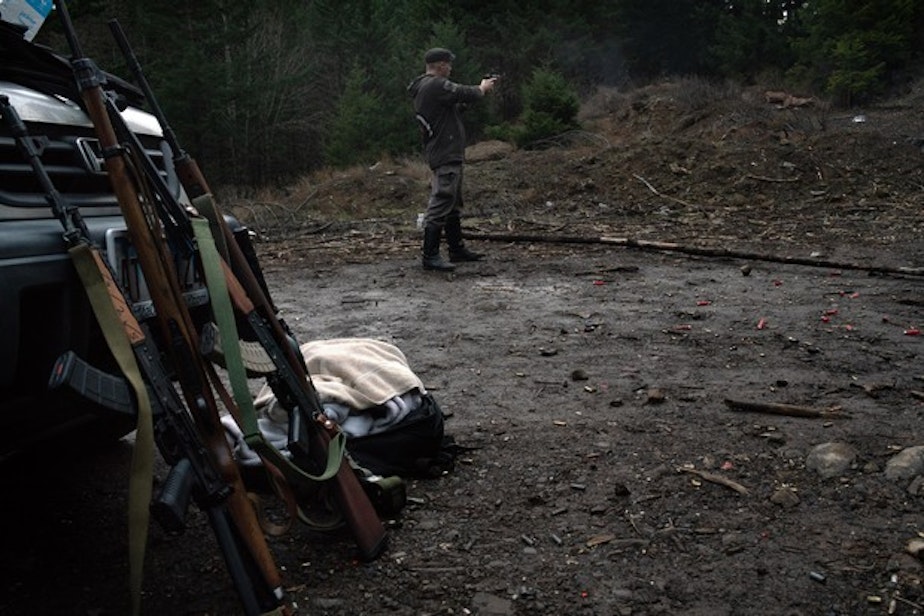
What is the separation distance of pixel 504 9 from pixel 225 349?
91.2 ft

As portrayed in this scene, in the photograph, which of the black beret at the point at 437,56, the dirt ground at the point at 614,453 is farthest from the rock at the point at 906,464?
the black beret at the point at 437,56

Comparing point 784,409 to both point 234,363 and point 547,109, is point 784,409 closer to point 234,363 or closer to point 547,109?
point 234,363

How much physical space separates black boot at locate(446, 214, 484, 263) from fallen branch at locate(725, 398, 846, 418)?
186 inches

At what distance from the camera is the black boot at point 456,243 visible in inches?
313

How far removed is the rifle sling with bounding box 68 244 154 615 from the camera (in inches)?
73.9

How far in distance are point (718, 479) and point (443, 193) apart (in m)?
5.26

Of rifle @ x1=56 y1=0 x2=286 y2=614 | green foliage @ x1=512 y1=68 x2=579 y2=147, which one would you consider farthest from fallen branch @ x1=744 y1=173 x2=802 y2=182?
rifle @ x1=56 y1=0 x2=286 y2=614

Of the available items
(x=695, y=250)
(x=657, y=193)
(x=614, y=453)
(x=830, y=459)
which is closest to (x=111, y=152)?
(x=614, y=453)

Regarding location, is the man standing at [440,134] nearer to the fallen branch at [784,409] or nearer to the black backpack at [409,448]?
the fallen branch at [784,409]

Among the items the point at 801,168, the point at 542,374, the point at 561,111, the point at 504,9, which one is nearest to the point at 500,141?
the point at 561,111

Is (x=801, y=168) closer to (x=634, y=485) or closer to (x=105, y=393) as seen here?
(x=634, y=485)

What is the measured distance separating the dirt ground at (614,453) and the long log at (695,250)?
0.11 ft

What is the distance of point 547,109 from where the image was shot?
19.0 m

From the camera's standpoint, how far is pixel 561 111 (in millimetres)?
18859
